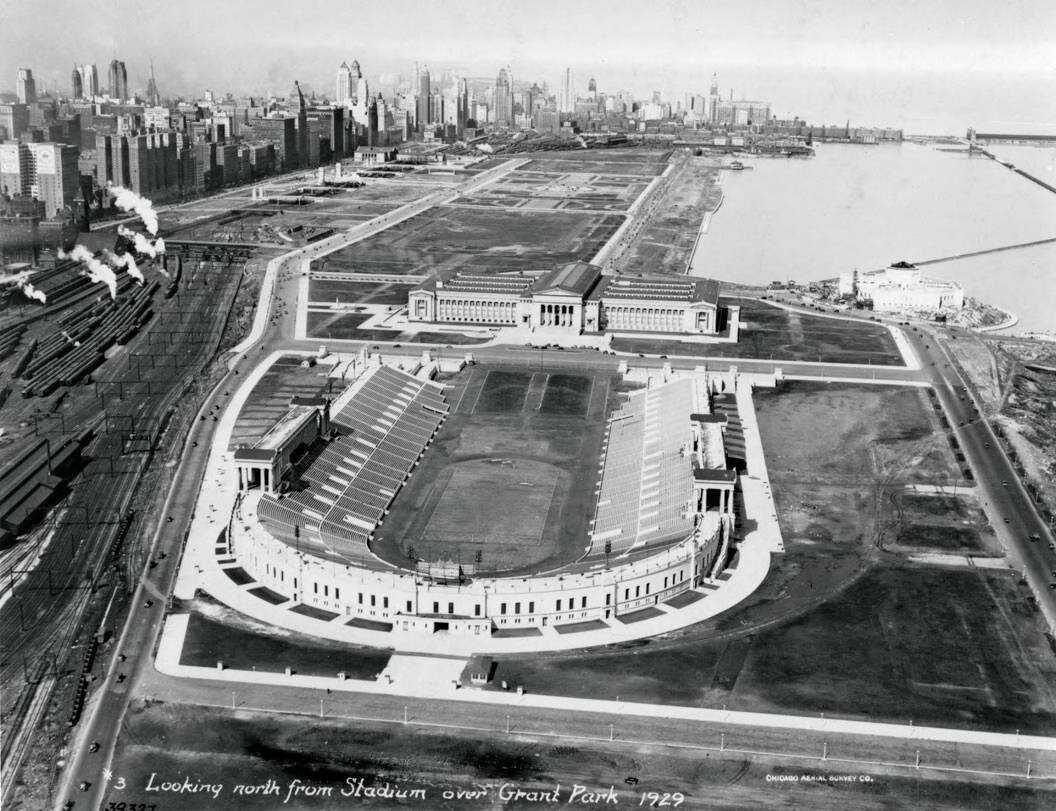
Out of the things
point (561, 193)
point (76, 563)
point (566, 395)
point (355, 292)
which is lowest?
point (76, 563)

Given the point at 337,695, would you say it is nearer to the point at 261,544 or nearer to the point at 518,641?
the point at 518,641

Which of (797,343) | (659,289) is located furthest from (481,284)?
(797,343)

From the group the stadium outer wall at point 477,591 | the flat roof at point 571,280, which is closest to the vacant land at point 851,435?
the stadium outer wall at point 477,591

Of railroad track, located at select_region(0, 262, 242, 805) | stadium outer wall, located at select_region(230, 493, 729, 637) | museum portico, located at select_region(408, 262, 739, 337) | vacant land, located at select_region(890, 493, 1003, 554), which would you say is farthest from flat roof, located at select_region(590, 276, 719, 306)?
stadium outer wall, located at select_region(230, 493, 729, 637)

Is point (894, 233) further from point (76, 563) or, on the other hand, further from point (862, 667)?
point (76, 563)

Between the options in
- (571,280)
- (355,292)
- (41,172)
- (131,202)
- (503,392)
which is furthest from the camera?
(131,202)

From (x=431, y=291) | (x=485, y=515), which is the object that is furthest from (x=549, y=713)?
(x=431, y=291)
